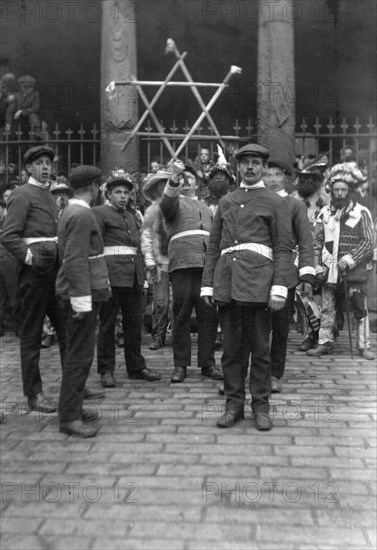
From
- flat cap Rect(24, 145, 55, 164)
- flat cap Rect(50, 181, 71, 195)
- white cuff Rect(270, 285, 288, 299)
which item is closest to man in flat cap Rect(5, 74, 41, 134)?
flat cap Rect(50, 181, 71, 195)

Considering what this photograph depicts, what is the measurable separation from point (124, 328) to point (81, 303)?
1.70 m

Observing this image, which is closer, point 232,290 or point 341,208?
point 232,290

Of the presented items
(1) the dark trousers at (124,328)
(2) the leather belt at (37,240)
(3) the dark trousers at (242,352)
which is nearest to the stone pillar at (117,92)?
(1) the dark trousers at (124,328)

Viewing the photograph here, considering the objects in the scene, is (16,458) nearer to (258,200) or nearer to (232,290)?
(232,290)

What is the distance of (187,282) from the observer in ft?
20.9

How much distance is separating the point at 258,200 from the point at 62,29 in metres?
13.5

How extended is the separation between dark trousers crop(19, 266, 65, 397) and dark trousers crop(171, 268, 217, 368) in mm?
1351

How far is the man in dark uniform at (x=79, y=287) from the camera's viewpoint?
4.70m

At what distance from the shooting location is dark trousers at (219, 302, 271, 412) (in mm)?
4938

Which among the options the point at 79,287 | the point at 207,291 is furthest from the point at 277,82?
the point at 79,287

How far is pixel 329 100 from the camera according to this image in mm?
16844

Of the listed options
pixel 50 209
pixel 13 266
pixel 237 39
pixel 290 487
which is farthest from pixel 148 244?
pixel 237 39

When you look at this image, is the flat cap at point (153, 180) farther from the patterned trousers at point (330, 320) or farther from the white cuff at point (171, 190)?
the patterned trousers at point (330, 320)

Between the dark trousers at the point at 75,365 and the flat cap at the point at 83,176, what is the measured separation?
2.92 ft
